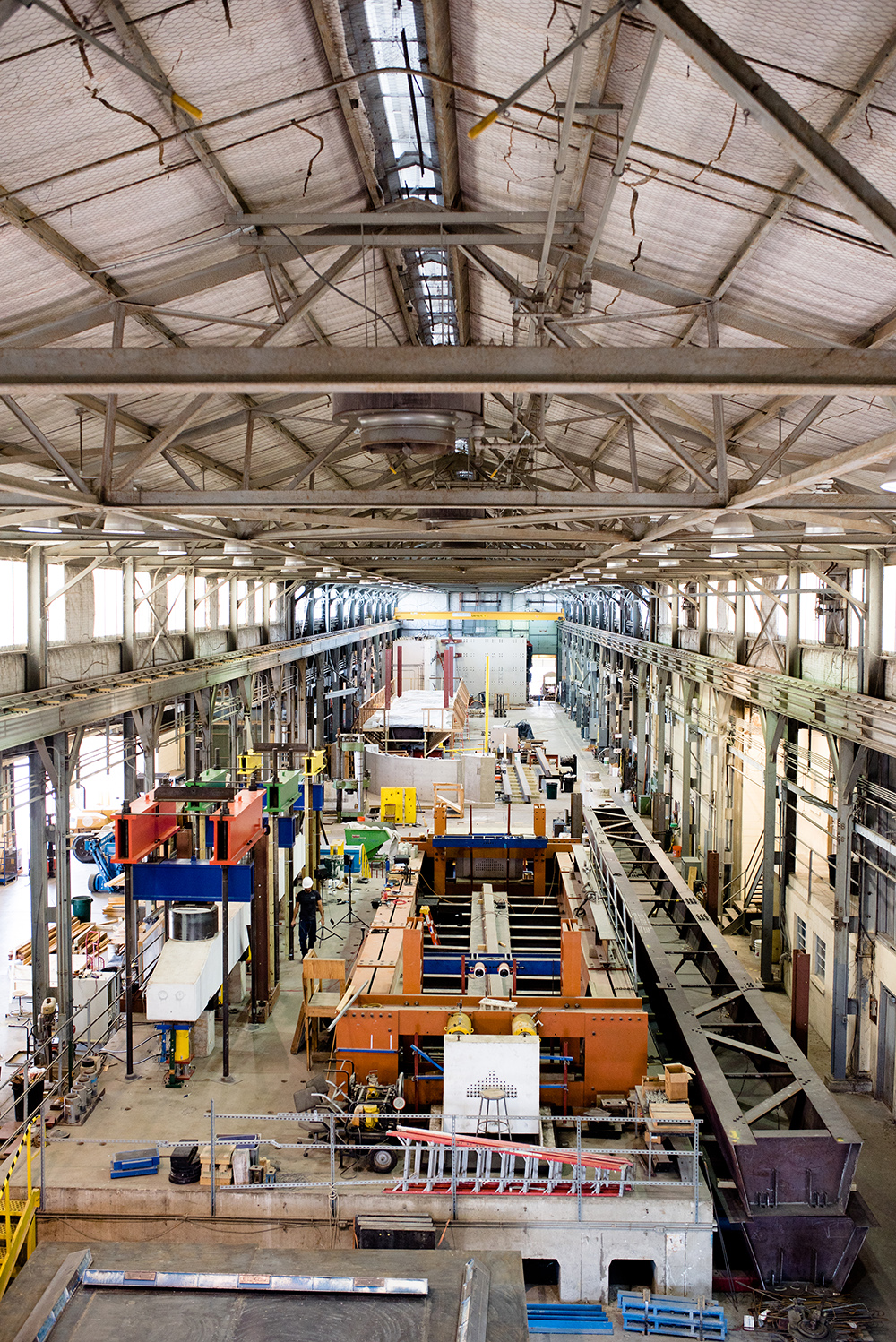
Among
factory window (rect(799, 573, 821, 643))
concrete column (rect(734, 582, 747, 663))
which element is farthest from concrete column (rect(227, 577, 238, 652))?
factory window (rect(799, 573, 821, 643))

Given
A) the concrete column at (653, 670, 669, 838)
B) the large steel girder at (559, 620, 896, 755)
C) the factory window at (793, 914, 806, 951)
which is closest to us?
the large steel girder at (559, 620, 896, 755)

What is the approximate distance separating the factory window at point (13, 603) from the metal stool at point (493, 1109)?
9.01m

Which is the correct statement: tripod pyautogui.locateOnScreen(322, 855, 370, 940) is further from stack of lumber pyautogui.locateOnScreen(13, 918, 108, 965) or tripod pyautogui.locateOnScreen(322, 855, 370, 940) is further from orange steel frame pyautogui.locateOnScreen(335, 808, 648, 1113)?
orange steel frame pyautogui.locateOnScreen(335, 808, 648, 1113)

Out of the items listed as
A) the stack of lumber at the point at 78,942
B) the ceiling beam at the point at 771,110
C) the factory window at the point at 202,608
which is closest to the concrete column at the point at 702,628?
the factory window at the point at 202,608

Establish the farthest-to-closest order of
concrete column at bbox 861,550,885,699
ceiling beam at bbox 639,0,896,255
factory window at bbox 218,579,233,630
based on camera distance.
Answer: factory window at bbox 218,579,233,630 < concrete column at bbox 861,550,885,699 < ceiling beam at bbox 639,0,896,255

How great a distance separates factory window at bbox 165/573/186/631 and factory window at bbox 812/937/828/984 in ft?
47.0

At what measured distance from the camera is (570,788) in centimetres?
3092

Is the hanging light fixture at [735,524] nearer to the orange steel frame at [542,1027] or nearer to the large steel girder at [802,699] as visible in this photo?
the large steel girder at [802,699]

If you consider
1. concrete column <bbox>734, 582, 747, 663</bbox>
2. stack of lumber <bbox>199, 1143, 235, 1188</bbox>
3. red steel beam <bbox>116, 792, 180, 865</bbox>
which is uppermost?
concrete column <bbox>734, 582, 747, 663</bbox>

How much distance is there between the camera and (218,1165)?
360 inches

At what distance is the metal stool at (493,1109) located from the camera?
905 centimetres

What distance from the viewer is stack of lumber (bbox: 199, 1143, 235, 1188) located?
351 inches

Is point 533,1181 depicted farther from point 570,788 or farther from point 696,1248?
point 570,788

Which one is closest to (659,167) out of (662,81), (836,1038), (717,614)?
(662,81)
